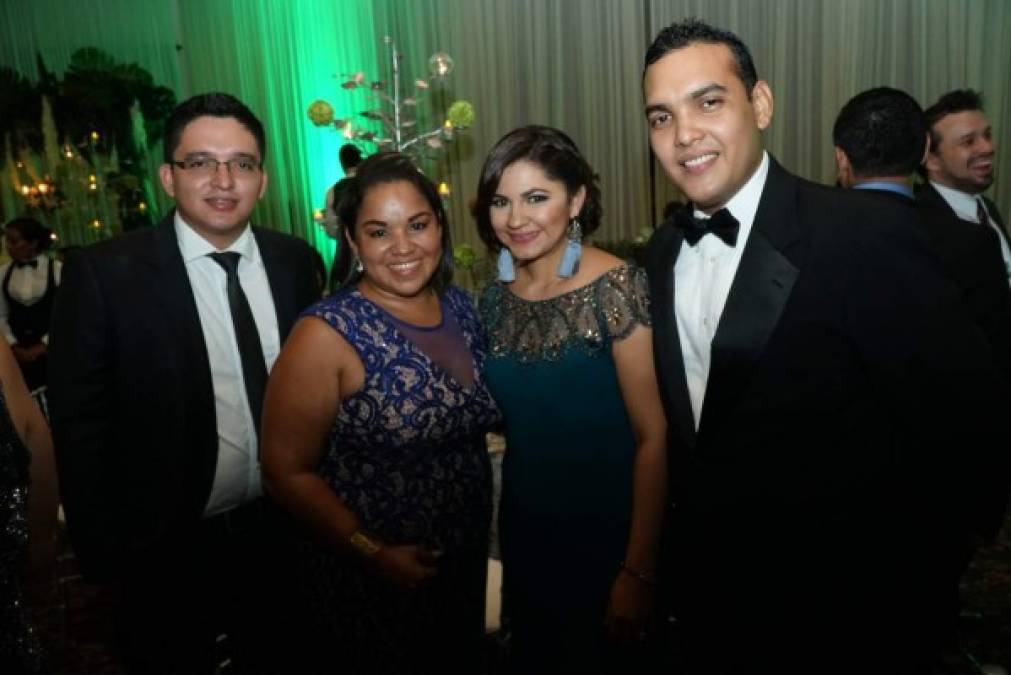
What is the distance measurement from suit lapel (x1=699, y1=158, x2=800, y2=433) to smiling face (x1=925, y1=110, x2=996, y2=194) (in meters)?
2.12

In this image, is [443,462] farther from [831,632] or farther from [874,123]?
[874,123]

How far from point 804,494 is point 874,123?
61.5 inches

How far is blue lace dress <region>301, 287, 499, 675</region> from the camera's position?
68.1 inches

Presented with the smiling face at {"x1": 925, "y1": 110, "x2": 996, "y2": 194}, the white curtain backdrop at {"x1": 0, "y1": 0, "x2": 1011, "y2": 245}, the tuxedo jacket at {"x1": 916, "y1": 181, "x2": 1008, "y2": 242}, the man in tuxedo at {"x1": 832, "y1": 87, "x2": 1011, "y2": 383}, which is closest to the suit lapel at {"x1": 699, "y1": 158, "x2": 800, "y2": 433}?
the man in tuxedo at {"x1": 832, "y1": 87, "x2": 1011, "y2": 383}


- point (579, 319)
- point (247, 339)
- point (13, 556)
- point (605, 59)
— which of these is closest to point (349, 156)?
point (247, 339)

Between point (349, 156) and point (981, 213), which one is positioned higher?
point (349, 156)

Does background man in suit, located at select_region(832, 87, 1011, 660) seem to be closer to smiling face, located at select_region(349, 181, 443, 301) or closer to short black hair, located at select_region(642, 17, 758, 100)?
short black hair, located at select_region(642, 17, 758, 100)

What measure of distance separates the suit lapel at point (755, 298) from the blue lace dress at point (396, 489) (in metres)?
0.66

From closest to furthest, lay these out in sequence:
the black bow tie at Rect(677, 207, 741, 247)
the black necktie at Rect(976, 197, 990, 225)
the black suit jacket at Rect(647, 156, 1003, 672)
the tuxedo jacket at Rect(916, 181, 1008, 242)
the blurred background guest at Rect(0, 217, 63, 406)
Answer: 1. the black suit jacket at Rect(647, 156, 1003, 672)
2. the black bow tie at Rect(677, 207, 741, 247)
3. the tuxedo jacket at Rect(916, 181, 1008, 242)
4. the black necktie at Rect(976, 197, 990, 225)
5. the blurred background guest at Rect(0, 217, 63, 406)

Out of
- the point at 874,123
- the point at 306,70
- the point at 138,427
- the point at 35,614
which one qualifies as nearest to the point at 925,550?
the point at 874,123

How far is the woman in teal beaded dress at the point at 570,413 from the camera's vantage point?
176 centimetres

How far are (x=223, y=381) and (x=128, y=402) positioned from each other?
0.23m

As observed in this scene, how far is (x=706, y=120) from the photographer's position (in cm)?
145

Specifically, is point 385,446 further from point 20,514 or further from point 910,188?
point 910,188
